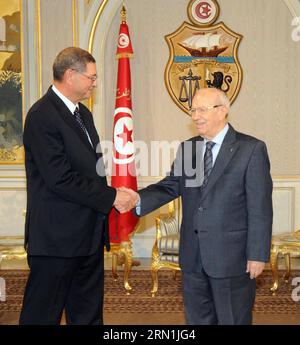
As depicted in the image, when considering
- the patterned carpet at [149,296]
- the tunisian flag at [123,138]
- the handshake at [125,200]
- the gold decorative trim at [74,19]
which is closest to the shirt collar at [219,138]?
the handshake at [125,200]

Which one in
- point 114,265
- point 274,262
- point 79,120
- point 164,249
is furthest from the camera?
point 114,265

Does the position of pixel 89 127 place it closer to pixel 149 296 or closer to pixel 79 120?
pixel 79 120

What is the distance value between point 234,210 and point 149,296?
2.52 metres

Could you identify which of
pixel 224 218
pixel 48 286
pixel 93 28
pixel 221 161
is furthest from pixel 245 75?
pixel 48 286

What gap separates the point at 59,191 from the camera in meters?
2.71

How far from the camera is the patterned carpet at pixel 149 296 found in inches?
Result: 181

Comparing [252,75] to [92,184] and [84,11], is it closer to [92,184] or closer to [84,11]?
[84,11]

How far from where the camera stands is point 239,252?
9.07ft

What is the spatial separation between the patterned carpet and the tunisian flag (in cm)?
61

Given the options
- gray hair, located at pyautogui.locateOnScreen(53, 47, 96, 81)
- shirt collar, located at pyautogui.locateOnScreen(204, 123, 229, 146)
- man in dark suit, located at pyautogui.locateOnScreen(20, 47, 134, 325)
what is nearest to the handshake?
man in dark suit, located at pyautogui.locateOnScreen(20, 47, 134, 325)

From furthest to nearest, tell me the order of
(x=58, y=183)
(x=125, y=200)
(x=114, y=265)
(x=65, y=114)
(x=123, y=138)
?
(x=123, y=138) → (x=114, y=265) → (x=125, y=200) → (x=65, y=114) → (x=58, y=183)

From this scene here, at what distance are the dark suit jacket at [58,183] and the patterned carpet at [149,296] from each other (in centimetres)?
196

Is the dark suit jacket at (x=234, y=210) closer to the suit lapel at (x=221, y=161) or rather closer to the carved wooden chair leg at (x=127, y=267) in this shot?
the suit lapel at (x=221, y=161)

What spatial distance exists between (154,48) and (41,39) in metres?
1.38
